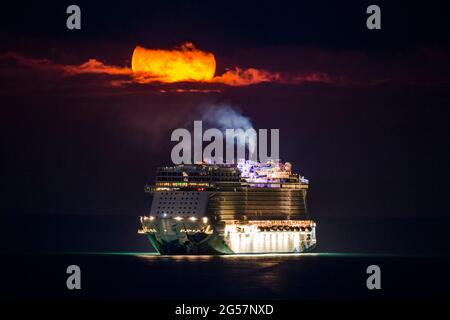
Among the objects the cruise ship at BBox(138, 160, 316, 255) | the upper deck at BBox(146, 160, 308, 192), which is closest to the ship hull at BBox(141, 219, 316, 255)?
the cruise ship at BBox(138, 160, 316, 255)

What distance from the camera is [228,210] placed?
520 feet

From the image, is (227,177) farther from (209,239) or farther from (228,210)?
(209,239)

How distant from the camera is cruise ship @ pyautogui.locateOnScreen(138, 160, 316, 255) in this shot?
6112 inches

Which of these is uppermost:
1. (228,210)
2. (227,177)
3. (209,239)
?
(227,177)

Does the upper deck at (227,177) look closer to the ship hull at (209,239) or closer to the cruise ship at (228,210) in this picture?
the cruise ship at (228,210)

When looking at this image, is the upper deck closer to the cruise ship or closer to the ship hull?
the cruise ship

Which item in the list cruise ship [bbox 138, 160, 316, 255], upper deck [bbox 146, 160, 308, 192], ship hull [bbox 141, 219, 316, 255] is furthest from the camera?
upper deck [bbox 146, 160, 308, 192]

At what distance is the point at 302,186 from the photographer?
16550cm

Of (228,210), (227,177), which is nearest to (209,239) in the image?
(228,210)
